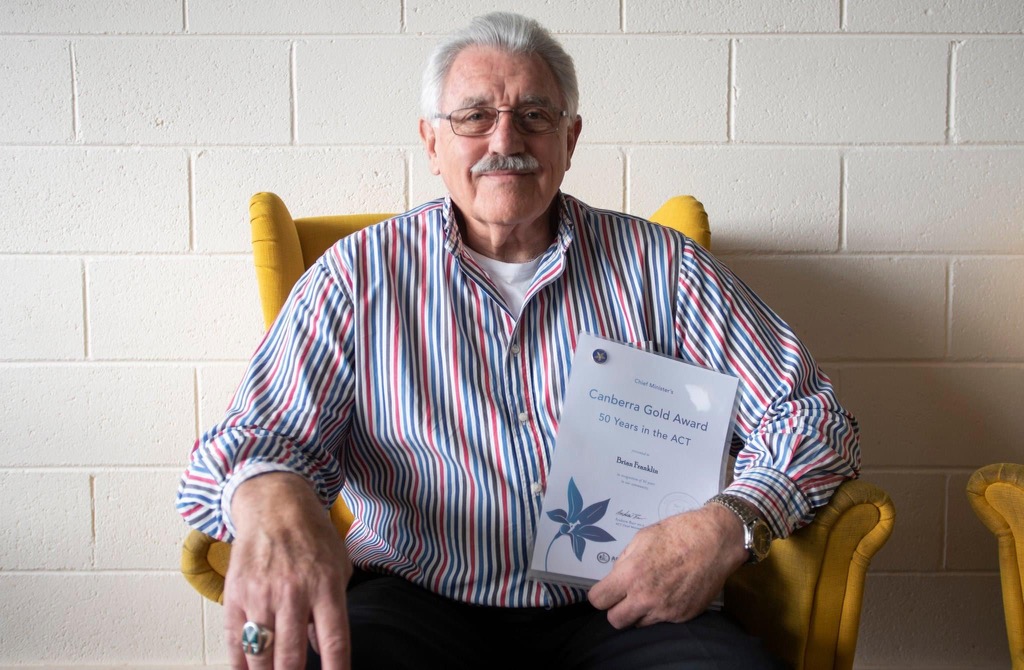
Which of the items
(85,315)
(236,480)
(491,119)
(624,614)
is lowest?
(624,614)

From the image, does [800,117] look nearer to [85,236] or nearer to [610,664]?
[610,664]

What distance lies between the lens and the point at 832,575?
118 cm

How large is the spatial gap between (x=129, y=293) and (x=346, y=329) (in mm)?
817

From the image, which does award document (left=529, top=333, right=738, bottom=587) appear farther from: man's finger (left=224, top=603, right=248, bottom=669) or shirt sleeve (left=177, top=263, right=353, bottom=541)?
man's finger (left=224, top=603, right=248, bottom=669)

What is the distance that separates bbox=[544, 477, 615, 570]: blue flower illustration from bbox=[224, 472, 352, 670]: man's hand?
1.19 ft

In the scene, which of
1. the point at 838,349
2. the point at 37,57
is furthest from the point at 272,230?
the point at 838,349

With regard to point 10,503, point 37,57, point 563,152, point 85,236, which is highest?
point 37,57

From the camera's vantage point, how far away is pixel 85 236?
183 centimetres

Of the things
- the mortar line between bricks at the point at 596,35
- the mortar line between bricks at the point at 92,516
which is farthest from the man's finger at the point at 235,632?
the mortar line between bricks at the point at 596,35

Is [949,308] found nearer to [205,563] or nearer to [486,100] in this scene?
[486,100]

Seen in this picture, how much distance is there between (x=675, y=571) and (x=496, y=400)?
1.14 feet

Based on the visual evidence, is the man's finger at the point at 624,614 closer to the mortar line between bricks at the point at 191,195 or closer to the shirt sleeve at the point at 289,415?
the shirt sleeve at the point at 289,415

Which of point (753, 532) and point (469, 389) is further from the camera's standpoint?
point (469, 389)

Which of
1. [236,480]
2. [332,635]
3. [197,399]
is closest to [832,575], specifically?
[332,635]
